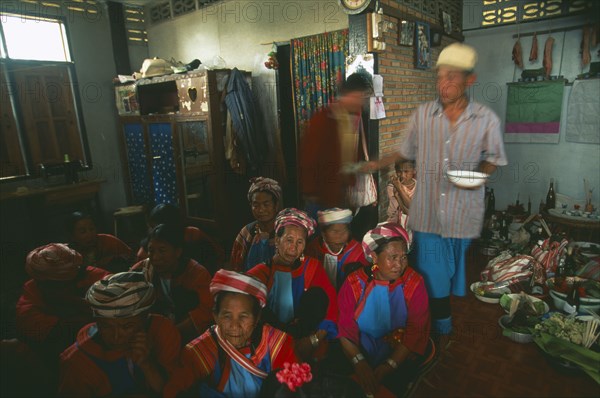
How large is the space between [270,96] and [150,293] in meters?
4.13

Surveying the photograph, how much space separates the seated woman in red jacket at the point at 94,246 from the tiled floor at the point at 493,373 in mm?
2659

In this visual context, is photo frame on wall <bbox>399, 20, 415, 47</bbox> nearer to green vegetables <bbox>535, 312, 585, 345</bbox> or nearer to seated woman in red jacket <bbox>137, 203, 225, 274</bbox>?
seated woman in red jacket <bbox>137, 203, 225, 274</bbox>

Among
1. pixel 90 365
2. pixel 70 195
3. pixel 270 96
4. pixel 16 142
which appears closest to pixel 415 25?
pixel 270 96

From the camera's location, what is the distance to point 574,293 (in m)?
3.14

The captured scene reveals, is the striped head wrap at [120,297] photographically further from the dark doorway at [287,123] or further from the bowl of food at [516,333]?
the dark doorway at [287,123]

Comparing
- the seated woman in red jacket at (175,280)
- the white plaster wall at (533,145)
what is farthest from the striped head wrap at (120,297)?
the white plaster wall at (533,145)

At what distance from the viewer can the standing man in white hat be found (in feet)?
7.73

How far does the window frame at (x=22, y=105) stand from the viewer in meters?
5.68

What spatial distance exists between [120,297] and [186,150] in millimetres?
4320

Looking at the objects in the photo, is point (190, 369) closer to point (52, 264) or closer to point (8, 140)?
point (52, 264)

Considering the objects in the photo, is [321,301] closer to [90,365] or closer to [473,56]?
[90,365]

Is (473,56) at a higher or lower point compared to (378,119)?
higher

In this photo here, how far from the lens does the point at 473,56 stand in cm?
228

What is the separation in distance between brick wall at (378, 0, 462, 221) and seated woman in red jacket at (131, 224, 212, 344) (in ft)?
9.07
